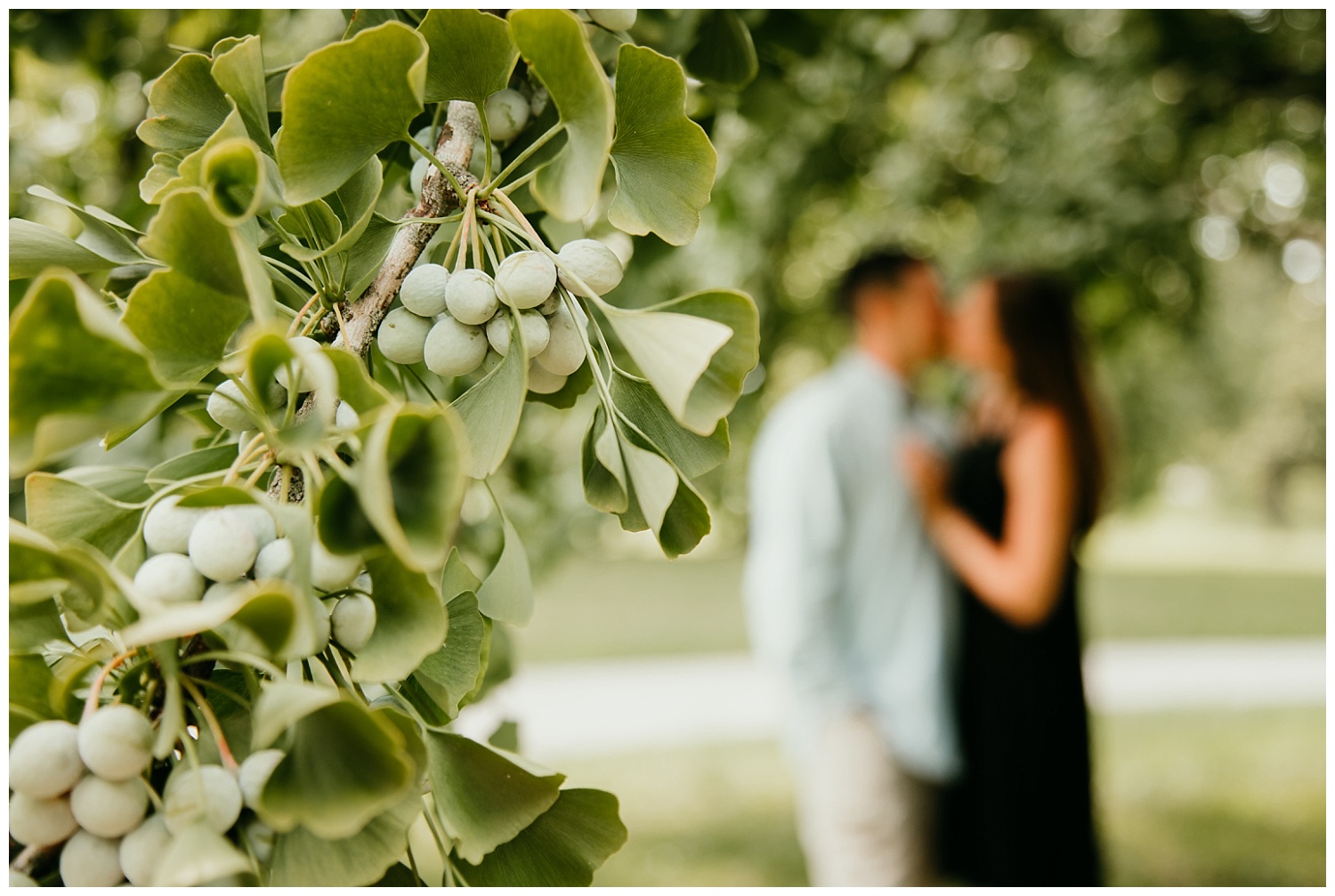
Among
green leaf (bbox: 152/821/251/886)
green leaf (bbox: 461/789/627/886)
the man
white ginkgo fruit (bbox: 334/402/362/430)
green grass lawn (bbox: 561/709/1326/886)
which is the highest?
white ginkgo fruit (bbox: 334/402/362/430)

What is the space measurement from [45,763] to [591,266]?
340 millimetres

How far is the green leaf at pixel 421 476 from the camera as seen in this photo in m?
0.36

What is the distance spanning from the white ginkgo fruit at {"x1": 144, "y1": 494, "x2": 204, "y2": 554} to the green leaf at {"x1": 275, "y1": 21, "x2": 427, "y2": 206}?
16 centimetres

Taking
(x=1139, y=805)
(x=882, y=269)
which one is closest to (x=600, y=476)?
(x=882, y=269)

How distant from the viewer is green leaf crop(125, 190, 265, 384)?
0.43 metres

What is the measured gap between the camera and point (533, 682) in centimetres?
736

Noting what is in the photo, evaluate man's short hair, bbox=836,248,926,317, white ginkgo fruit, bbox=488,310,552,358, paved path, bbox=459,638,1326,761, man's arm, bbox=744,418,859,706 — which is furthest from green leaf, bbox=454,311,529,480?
paved path, bbox=459,638,1326,761

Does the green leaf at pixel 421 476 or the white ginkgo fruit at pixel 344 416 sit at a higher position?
the green leaf at pixel 421 476

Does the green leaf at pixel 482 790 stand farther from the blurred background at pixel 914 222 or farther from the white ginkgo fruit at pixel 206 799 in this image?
the blurred background at pixel 914 222

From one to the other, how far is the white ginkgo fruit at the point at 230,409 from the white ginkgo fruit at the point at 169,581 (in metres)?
0.09

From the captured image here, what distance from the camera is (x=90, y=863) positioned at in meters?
0.42

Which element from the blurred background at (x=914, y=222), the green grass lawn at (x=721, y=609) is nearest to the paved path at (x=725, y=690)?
the blurred background at (x=914, y=222)

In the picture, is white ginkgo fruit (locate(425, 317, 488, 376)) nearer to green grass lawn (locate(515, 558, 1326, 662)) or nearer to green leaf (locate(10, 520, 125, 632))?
green leaf (locate(10, 520, 125, 632))

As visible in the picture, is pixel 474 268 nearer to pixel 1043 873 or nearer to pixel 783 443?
pixel 783 443
